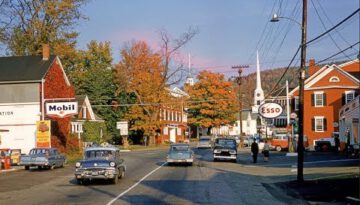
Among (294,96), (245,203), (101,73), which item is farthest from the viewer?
(101,73)

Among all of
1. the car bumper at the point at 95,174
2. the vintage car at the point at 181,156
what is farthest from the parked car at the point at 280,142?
the car bumper at the point at 95,174

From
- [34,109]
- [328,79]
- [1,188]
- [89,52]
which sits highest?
[89,52]

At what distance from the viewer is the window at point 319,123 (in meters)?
72.8

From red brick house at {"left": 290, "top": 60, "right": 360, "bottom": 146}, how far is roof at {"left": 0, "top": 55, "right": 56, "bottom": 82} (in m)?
34.5

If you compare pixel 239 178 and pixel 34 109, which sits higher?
pixel 34 109

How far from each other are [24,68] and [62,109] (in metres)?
10.6

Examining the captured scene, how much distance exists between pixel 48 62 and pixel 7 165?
66.9 feet

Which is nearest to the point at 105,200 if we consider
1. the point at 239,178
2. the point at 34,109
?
the point at 239,178

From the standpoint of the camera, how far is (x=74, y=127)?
6638cm

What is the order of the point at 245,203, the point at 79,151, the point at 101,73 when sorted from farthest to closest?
the point at 101,73 → the point at 79,151 → the point at 245,203

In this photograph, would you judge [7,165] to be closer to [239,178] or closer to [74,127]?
[239,178]

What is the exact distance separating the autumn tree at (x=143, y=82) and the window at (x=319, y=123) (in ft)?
77.9

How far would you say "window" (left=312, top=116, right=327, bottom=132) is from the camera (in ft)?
239

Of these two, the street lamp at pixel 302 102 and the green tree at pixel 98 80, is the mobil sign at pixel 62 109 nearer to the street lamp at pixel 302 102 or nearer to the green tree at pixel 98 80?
the street lamp at pixel 302 102
